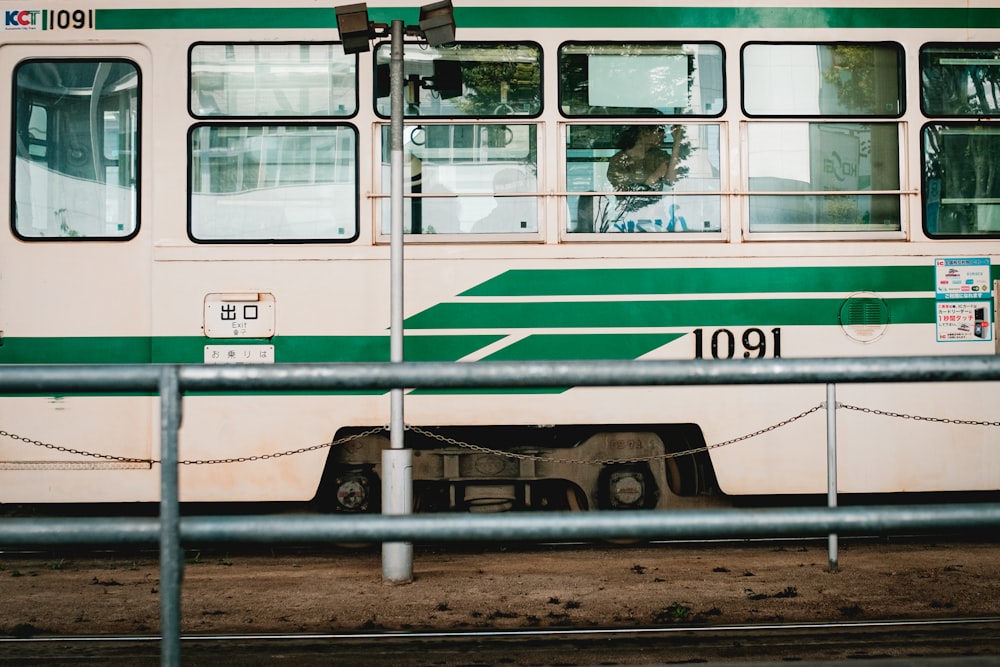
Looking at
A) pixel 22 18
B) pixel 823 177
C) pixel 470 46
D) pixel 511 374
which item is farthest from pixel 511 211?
pixel 511 374

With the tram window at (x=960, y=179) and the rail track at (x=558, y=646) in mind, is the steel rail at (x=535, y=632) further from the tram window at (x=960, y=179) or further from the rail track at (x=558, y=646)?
the tram window at (x=960, y=179)

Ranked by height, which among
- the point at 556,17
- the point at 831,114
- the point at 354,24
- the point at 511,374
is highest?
the point at 556,17

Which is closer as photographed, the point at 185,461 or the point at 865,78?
the point at 185,461

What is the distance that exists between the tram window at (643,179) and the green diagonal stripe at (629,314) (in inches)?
19.3

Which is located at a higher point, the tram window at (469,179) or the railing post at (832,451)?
the tram window at (469,179)

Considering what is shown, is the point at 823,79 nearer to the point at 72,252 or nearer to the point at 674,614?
the point at 674,614

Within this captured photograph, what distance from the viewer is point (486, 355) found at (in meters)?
5.65

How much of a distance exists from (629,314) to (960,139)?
244 cm

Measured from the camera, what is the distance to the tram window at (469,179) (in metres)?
5.68

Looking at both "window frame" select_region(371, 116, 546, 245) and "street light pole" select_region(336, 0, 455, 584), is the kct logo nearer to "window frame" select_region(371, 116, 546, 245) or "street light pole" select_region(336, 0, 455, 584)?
"street light pole" select_region(336, 0, 455, 584)

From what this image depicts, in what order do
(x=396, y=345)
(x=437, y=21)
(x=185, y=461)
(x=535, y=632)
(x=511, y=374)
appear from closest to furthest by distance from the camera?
1. (x=511, y=374)
2. (x=535, y=632)
3. (x=437, y=21)
4. (x=396, y=345)
5. (x=185, y=461)

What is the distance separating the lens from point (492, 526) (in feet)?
6.86

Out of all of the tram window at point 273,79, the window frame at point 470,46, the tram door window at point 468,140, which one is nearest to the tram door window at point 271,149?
the tram window at point 273,79

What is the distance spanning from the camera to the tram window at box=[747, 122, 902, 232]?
18.9 ft
